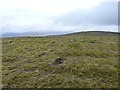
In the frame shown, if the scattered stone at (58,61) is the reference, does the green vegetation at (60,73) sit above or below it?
below

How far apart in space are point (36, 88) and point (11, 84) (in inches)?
156

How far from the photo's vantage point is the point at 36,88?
602 inches

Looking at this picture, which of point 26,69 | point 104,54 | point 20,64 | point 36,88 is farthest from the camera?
point 104,54

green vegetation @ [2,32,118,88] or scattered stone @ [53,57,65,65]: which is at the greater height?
scattered stone @ [53,57,65,65]

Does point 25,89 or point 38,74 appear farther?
point 38,74

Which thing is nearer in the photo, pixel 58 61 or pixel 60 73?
pixel 60 73

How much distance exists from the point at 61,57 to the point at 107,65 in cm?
852

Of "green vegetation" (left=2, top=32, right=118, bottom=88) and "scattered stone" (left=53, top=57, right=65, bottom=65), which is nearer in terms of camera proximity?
"green vegetation" (left=2, top=32, right=118, bottom=88)

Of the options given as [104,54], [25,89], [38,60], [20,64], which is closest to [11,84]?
[25,89]

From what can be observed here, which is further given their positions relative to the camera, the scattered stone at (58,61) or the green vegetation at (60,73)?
the scattered stone at (58,61)

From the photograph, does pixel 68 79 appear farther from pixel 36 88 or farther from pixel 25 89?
pixel 25 89

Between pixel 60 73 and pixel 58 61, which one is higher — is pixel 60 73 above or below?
below

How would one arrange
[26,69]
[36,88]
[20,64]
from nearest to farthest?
[36,88] < [26,69] < [20,64]

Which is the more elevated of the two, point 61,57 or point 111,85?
point 61,57
